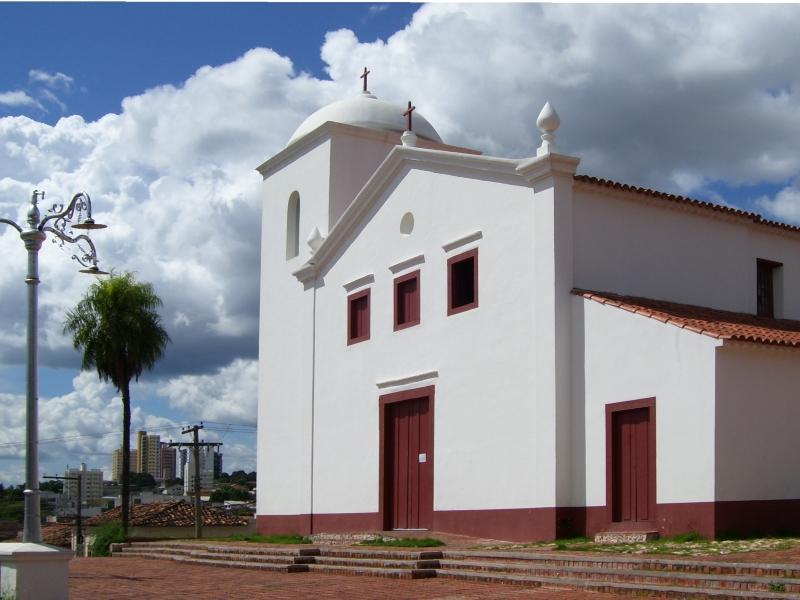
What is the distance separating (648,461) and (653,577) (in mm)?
4807

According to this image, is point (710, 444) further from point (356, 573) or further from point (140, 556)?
point (140, 556)

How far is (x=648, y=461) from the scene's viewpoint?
17.1m

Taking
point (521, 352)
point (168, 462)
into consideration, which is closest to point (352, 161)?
point (521, 352)

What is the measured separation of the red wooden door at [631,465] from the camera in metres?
17.1

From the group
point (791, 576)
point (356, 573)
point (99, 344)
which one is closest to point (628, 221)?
point (356, 573)

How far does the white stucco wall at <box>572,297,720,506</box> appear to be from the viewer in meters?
16.1

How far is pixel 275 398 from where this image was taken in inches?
1121

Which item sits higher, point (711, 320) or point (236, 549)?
point (711, 320)

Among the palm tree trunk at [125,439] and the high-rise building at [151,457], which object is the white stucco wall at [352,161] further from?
the high-rise building at [151,457]

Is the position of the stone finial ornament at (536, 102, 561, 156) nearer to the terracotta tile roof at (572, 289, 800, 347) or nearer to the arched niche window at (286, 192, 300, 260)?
the terracotta tile roof at (572, 289, 800, 347)

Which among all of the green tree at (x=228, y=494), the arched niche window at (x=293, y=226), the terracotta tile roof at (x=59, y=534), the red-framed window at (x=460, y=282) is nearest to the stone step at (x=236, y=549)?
the red-framed window at (x=460, y=282)

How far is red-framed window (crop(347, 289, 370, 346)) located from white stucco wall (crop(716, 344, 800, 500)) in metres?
10.0

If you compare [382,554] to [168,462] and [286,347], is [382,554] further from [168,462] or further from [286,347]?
[168,462]

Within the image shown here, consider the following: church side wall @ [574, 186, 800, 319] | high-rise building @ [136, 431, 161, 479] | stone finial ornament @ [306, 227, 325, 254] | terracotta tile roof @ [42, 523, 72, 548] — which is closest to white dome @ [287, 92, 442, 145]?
stone finial ornament @ [306, 227, 325, 254]
